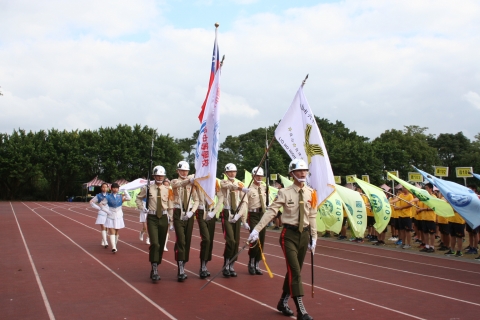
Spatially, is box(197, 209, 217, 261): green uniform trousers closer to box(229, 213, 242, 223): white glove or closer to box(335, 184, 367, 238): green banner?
box(229, 213, 242, 223): white glove

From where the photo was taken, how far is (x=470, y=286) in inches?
374

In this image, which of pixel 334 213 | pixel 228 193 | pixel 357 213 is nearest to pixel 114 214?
pixel 228 193

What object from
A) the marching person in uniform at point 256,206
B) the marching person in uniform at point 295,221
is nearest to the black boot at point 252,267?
the marching person in uniform at point 256,206

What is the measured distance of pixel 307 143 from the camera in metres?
8.81

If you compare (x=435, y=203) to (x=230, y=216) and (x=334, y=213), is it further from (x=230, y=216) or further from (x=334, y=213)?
(x=230, y=216)

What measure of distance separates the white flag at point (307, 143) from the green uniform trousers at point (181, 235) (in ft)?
8.29

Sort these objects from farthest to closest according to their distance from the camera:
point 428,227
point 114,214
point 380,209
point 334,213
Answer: point 334,213 → point 380,209 → point 428,227 → point 114,214

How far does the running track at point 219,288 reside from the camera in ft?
23.4

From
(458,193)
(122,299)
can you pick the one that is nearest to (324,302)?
(122,299)

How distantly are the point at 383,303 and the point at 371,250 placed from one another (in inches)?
313

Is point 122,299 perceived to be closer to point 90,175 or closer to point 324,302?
point 324,302

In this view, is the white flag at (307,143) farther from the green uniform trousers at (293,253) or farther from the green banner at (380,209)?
the green banner at (380,209)

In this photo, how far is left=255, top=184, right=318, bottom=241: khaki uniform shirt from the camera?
6980mm

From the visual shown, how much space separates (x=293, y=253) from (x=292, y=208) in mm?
628
